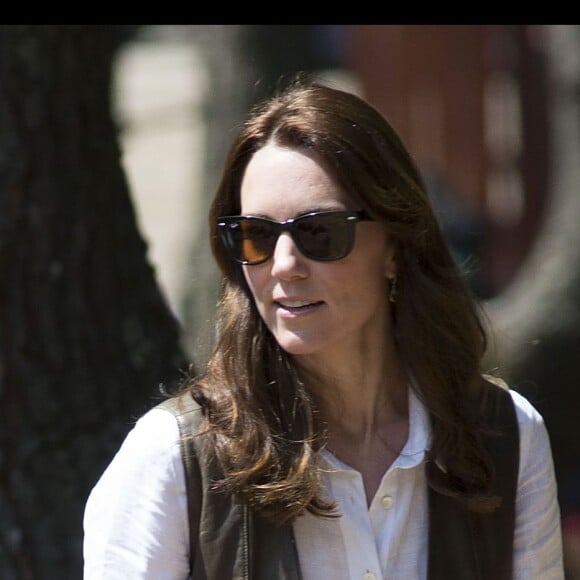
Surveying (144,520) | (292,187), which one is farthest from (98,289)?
(144,520)

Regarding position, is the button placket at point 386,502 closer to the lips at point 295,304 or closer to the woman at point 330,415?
the woman at point 330,415

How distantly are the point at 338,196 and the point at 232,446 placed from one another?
0.51 meters

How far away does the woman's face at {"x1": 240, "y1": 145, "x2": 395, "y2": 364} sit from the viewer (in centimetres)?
235

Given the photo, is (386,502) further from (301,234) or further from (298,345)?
(301,234)

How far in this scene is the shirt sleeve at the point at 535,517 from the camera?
2.49 meters

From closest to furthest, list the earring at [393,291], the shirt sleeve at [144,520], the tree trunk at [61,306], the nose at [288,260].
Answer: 1. the shirt sleeve at [144,520]
2. the nose at [288,260]
3. the earring at [393,291]
4. the tree trunk at [61,306]

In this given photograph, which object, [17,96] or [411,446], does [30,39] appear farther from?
[411,446]

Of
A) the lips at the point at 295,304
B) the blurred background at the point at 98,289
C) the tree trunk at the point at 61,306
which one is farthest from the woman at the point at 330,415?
the tree trunk at the point at 61,306

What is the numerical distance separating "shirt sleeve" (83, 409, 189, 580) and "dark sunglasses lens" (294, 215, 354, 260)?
0.42 metres

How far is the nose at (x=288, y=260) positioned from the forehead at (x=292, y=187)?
0.05 m

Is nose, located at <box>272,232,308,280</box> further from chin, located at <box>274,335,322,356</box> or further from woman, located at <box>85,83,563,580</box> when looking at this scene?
chin, located at <box>274,335,322,356</box>

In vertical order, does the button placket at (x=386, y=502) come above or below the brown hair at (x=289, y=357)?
below

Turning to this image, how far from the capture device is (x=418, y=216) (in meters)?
2.53

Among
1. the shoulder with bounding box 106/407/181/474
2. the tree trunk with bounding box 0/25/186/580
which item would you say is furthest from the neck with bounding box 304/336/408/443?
the tree trunk with bounding box 0/25/186/580
